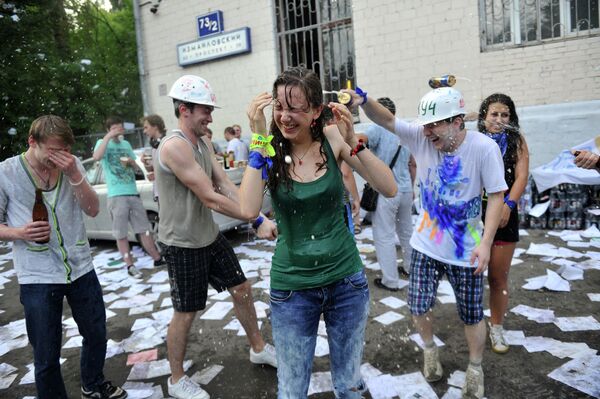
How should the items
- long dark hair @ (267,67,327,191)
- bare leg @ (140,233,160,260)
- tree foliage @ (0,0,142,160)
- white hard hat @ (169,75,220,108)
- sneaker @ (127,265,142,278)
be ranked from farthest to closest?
tree foliage @ (0,0,142,160), bare leg @ (140,233,160,260), sneaker @ (127,265,142,278), white hard hat @ (169,75,220,108), long dark hair @ (267,67,327,191)

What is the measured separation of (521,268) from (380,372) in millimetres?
3131

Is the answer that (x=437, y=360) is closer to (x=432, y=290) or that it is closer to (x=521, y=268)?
(x=432, y=290)

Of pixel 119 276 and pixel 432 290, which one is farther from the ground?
pixel 432 290

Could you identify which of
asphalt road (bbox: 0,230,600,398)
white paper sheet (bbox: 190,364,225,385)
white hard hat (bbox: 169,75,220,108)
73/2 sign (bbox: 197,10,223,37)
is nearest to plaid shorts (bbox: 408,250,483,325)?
asphalt road (bbox: 0,230,600,398)

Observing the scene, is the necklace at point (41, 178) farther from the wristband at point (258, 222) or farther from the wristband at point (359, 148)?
the wristband at point (359, 148)

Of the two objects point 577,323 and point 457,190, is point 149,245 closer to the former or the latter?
point 457,190

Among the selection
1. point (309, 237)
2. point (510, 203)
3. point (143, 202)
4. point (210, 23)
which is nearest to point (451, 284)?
point (510, 203)

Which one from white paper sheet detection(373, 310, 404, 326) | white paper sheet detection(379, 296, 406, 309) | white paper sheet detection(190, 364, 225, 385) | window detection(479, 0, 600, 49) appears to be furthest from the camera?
window detection(479, 0, 600, 49)

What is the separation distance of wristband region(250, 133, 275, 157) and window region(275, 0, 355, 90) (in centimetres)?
812

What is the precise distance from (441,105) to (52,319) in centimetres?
283

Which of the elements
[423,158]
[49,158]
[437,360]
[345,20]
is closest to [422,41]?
[345,20]

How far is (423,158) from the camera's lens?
9.94 ft

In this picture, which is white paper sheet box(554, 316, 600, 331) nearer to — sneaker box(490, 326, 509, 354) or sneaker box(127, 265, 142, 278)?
sneaker box(490, 326, 509, 354)

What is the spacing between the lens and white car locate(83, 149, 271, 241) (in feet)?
23.8
